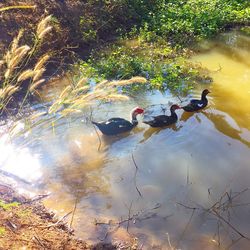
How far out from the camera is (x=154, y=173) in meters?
6.60

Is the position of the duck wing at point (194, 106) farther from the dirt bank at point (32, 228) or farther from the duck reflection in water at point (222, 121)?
the dirt bank at point (32, 228)

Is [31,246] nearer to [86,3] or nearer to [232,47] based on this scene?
[232,47]

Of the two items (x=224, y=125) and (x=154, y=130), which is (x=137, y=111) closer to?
(x=154, y=130)

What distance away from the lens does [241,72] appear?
386 inches

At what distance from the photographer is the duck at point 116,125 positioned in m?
7.58

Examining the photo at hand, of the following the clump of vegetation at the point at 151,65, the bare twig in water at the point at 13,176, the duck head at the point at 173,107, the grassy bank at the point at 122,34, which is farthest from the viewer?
the grassy bank at the point at 122,34

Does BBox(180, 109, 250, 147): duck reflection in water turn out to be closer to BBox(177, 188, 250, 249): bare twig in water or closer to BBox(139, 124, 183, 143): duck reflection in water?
BBox(139, 124, 183, 143): duck reflection in water

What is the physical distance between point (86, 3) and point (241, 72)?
17.3 feet

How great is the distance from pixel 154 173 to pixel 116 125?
55.1 inches

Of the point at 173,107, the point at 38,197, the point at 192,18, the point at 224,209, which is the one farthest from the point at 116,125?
the point at 192,18

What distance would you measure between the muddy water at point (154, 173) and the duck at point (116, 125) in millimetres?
184

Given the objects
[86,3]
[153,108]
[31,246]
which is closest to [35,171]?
[31,246]

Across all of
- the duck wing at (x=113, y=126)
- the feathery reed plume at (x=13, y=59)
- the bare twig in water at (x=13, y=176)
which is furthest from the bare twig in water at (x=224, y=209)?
the feathery reed plume at (x=13, y=59)

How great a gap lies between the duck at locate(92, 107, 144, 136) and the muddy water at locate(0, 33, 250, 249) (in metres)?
0.18
